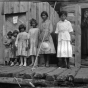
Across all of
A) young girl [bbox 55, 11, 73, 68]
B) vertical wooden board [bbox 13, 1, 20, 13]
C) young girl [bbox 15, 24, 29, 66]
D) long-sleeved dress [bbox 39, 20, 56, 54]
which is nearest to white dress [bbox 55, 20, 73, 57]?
young girl [bbox 55, 11, 73, 68]

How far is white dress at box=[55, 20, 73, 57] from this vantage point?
6.46m

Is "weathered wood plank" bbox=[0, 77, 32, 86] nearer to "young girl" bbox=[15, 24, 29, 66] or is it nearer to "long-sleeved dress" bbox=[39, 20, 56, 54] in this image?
"long-sleeved dress" bbox=[39, 20, 56, 54]

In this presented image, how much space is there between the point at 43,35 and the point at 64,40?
0.71 m

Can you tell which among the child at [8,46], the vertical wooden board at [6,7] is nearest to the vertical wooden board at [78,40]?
the child at [8,46]

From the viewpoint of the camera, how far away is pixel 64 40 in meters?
6.51

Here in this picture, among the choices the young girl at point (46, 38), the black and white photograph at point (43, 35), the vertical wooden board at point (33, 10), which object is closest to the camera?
the black and white photograph at point (43, 35)

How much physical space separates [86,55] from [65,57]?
1733 millimetres

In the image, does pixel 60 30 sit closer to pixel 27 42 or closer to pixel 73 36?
pixel 73 36

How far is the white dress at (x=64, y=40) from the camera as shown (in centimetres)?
646

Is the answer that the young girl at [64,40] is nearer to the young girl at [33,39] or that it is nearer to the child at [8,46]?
the young girl at [33,39]

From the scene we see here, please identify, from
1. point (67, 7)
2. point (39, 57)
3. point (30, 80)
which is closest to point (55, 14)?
point (67, 7)

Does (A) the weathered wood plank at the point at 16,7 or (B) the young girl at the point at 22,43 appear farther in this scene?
(A) the weathered wood plank at the point at 16,7

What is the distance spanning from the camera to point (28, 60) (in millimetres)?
7672

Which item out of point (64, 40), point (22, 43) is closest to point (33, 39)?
point (22, 43)
